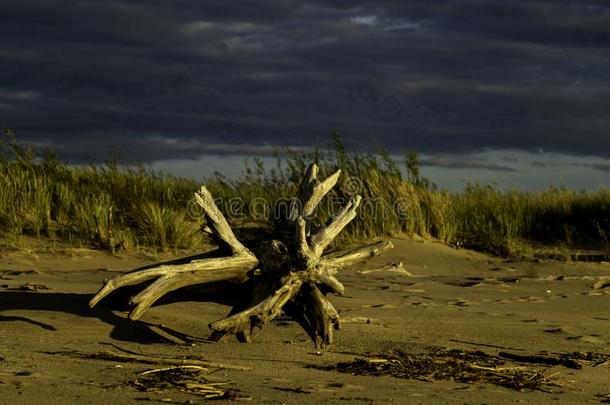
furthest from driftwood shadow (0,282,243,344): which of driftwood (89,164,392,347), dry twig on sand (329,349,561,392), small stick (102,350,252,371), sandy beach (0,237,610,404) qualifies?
dry twig on sand (329,349,561,392)

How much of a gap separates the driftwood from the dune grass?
3951 millimetres

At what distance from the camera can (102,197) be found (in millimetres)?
12844

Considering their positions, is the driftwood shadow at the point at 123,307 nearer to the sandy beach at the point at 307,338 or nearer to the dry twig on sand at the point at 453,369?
the sandy beach at the point at 307,338

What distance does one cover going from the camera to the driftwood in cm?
643

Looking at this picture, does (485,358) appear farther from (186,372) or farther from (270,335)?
(186,372)

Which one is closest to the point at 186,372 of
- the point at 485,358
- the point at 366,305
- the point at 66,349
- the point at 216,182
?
the point at 66,349

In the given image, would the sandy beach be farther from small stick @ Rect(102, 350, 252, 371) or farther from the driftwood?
the driftwood

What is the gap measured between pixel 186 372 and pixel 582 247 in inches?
435

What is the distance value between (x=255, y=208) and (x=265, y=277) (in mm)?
7231

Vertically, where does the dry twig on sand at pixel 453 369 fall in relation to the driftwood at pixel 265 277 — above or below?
below

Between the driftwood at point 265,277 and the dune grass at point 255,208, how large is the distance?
13.0 ft

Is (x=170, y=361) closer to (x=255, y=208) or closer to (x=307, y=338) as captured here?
(x=307, y=338)

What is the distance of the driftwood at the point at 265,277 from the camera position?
253 inches

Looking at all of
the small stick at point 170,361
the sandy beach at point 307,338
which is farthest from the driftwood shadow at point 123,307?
the small stick at point 170,361
